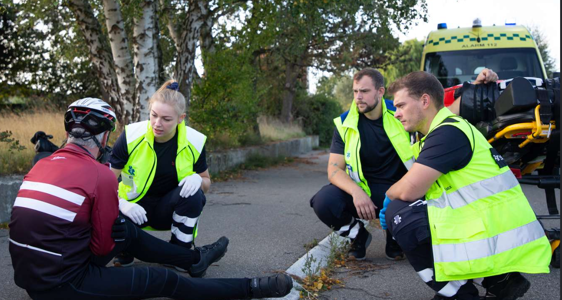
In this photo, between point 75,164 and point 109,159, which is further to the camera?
point 109,159

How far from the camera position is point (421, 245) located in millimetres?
3117

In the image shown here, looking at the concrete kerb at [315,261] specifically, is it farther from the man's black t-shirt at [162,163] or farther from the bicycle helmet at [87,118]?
the bicycle helmet at [87,118]

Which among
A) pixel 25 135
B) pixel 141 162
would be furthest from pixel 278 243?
pixel 25 135

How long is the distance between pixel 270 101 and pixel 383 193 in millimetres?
18798

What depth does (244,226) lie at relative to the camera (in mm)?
5820

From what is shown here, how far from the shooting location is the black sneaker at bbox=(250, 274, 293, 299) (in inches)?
126

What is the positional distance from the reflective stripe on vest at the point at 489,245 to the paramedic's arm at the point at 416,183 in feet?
1.16

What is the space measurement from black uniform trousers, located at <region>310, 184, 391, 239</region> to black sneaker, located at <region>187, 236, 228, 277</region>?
2.87 feet

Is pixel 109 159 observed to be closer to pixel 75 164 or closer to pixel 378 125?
pixel 75 164

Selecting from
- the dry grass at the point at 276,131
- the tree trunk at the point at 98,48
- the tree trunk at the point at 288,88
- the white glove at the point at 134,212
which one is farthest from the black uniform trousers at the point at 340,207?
the tree trunk at the point at 288,88

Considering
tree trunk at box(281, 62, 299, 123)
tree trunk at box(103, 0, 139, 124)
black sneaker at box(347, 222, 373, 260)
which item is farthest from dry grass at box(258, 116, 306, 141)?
black sneaker at box(347, 222, 373, 260)

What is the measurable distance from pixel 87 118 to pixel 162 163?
1.23 m

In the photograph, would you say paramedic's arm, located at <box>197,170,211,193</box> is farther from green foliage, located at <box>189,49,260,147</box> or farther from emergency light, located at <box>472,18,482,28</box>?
emergency light, located at <box>472,18,482,28</box>

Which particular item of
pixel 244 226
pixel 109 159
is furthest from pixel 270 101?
pixel 109 159
